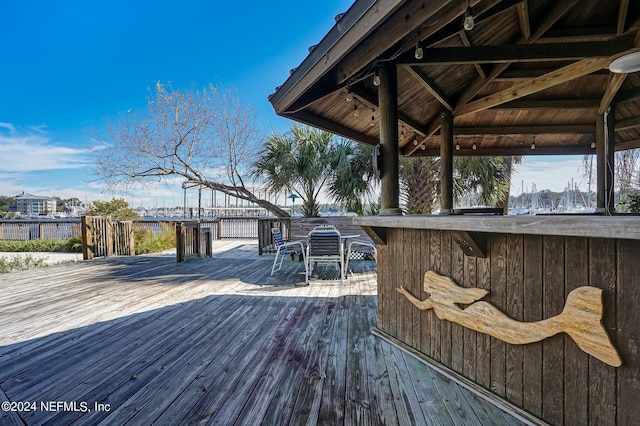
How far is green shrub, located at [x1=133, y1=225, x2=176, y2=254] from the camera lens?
8934 mm

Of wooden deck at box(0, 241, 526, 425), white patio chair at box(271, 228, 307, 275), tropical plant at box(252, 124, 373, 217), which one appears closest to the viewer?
wooden deck at box(0, 241, 526, 425)

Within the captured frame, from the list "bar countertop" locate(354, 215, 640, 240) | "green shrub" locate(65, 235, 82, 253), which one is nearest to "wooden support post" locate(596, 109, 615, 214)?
"bar countertop" locate(354, 215, 640, 240)

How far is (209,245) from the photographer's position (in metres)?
7.83

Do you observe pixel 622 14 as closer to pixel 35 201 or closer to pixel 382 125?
pixel 382 125

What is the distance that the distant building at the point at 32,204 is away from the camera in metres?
33.8

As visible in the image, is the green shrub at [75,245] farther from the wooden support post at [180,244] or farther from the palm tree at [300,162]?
the palm tree at [300,162]

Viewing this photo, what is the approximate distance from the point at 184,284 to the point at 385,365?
378 cm

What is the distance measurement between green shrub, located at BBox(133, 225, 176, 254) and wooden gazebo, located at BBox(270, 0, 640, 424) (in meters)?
7.81

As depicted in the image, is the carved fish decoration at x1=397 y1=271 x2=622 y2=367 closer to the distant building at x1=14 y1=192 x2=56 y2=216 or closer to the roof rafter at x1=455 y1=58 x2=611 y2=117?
the roof rafter at x1=455 y1=58 x2=611 y2=117

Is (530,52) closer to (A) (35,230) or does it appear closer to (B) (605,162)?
(B) (605,162)

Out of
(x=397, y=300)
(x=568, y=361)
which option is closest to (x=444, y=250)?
(x=397, y=300)

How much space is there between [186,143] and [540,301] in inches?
423

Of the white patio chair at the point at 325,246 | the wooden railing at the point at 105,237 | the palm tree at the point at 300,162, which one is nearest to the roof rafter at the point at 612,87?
the white patio chair at the point at 325,246

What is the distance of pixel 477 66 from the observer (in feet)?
10.2
